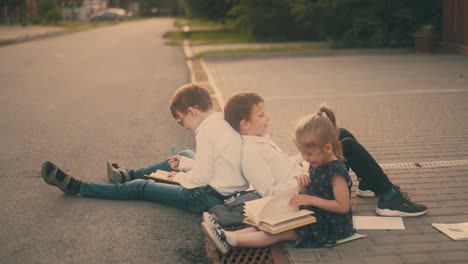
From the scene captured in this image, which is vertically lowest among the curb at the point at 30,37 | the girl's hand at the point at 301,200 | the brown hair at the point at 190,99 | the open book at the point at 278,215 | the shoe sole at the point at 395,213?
the shoe sole at the point at 395,213

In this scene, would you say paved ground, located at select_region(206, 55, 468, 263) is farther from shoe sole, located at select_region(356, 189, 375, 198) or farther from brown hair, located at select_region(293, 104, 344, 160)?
brown hair, located at select_region(293, 104, 344, 160)

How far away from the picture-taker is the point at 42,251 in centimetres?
A: 430

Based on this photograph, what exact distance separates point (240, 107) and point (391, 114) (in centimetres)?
519

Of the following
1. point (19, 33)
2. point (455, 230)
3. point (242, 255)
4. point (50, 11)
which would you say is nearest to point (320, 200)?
point (242, 255)

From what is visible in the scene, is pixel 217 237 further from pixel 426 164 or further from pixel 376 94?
pixel 376 94

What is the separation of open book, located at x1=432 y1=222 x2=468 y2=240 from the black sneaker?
10.4 inches

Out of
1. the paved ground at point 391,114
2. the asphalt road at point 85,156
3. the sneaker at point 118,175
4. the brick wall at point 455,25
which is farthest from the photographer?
the brick wall at point 455,25

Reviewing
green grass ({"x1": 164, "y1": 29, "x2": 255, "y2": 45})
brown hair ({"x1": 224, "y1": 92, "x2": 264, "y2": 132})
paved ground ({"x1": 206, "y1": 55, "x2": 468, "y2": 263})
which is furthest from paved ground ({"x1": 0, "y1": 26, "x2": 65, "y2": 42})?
brown hair ({"x1": 224, "y1": 92, "x2": 264, "y2": 132})

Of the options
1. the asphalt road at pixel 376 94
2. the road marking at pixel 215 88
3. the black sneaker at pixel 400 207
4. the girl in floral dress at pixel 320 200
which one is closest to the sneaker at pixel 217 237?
the girl in floral dress at pixel 320 200

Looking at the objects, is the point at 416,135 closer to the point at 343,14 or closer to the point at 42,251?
the point at 42,251

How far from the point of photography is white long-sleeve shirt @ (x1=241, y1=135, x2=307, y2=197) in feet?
15.1

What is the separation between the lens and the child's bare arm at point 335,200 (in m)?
4.06

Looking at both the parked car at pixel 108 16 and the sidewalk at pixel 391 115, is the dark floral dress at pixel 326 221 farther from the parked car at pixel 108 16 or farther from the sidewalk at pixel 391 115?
the parked car at pixel 108 16

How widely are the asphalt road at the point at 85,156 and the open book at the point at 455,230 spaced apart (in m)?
1.66
